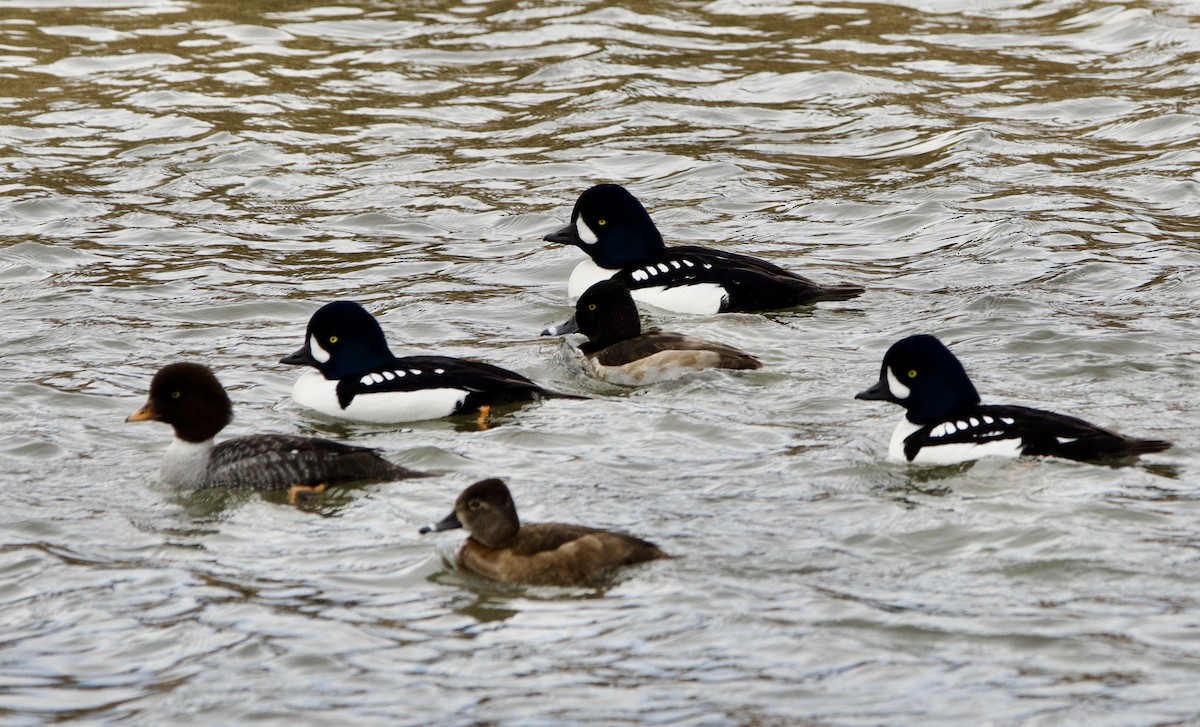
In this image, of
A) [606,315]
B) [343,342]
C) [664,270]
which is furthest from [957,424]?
[664,270]

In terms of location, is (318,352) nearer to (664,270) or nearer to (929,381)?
(664,270)

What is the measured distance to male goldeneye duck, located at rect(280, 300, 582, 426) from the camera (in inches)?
421

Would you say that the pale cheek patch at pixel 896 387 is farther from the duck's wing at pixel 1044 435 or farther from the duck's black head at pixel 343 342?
the duck's black head at pixel 343 342

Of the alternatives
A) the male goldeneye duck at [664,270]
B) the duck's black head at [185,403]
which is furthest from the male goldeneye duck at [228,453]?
the male goldeneye duck at [664,270]

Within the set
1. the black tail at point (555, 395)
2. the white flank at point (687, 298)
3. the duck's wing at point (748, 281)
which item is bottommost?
the black tail at point (555, 395)

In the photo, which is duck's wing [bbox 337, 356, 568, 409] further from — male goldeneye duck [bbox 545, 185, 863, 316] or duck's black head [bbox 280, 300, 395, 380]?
male goldeneye duck [bbox 545, 185, 863, 316]

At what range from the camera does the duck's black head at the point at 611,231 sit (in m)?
13.5

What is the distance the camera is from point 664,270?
13.4 metres

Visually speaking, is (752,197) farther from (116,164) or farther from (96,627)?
(96,627)

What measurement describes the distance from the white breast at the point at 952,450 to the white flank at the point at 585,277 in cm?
420

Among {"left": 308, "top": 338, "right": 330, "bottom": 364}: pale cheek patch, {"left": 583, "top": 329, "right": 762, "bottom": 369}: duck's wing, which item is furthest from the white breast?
{"left": 308, "top": 338, "right": 330, "bottom": 364}: pale cheek patch

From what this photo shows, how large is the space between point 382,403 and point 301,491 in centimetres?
165

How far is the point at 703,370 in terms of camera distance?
11406mm

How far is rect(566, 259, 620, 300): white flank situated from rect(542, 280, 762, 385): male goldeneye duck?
113cm
